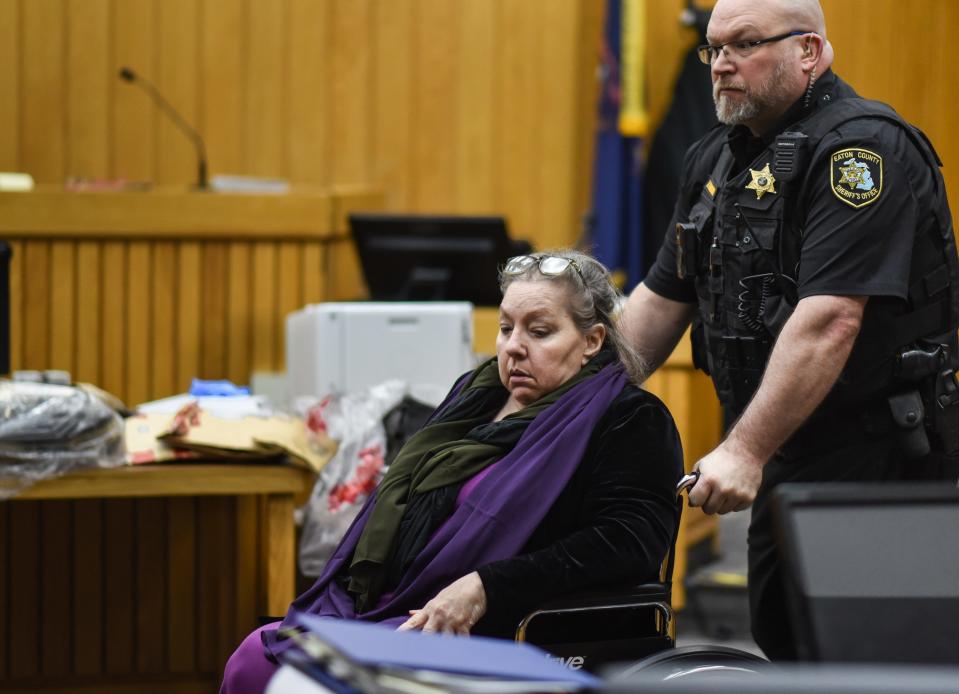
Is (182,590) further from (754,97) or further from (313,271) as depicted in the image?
(754,97)

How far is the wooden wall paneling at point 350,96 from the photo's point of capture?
6.21 meters

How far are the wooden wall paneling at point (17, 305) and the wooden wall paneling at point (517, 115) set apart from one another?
2.19 m

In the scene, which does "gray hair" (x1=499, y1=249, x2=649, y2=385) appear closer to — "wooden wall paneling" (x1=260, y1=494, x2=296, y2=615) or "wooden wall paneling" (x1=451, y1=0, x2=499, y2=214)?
"wooden wall paneling" (x1=260, y1=494, x2=296, y2=615)

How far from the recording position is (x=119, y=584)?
4105mm

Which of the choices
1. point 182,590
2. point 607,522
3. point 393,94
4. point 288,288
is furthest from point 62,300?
Answer: point 607,522

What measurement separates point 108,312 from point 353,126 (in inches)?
64.2

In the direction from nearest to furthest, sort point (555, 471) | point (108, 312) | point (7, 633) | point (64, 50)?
point (555, 471), point (7, 633), point (108, 312), point (64, 50)

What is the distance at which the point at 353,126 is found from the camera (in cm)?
625

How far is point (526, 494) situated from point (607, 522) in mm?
142

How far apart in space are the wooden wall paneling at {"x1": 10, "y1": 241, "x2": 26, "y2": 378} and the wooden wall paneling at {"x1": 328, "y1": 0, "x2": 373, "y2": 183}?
1.66 metres

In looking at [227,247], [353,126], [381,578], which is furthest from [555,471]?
[353,126]

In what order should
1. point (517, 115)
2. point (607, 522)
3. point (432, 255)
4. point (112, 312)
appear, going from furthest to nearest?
point (517, 115), point (112, 312), point (432, 255), point (607, 522)

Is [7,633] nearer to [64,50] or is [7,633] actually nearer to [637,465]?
[637,465]

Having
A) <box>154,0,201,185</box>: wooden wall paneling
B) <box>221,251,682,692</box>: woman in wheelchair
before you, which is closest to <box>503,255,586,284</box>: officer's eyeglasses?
<box>221,251,682,692</box>: woman in wheelchair
